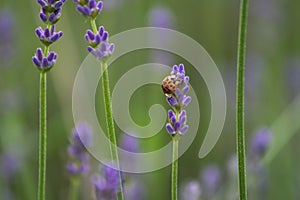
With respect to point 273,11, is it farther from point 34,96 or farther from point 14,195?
point 14,195

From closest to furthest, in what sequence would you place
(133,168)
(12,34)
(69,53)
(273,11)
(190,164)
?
(133,168) < (12,34) < (190,164) < (69,53) < (273,11)

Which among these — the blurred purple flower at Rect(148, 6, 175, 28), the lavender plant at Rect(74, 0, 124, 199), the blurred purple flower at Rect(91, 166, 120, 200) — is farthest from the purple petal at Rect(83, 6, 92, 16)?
the blurred purple flower at Rect(148, 6, 175, 28)

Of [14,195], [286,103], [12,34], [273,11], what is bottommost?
[14,195]

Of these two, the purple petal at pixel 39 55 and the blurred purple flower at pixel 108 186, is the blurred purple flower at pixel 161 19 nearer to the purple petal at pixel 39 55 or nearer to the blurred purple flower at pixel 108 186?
the blurred purple flower at pixel 108 186

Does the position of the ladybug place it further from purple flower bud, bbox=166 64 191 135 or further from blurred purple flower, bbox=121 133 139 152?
blurred purple flower, bbox=121 133 139 152

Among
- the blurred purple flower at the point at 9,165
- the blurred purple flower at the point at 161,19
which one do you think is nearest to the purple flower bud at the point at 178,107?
the blurred purple flower at the point at 9,165

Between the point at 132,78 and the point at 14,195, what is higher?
the point at 132,78

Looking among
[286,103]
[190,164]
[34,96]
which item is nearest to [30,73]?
[34,96]
